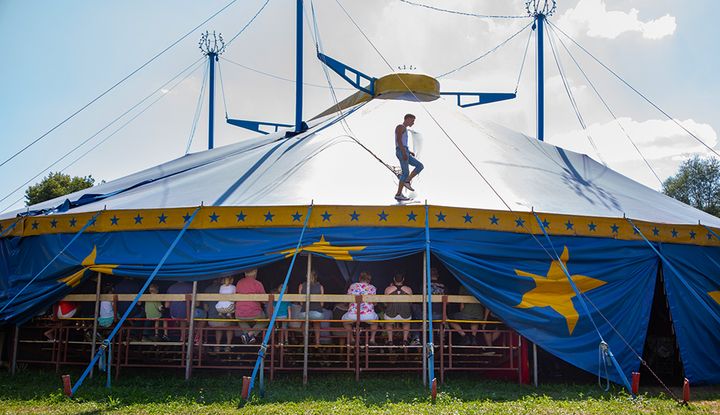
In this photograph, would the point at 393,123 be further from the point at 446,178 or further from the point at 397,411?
the point at 397,411

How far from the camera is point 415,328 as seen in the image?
754 centimetres

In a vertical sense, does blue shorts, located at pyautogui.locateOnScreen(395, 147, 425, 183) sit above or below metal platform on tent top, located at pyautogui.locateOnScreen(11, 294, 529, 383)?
above

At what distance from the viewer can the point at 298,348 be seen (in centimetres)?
730

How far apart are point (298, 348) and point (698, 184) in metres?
35.2

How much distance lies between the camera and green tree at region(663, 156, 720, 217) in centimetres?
3500

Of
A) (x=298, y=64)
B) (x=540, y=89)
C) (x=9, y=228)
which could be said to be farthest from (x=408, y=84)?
(x=9, y=228)

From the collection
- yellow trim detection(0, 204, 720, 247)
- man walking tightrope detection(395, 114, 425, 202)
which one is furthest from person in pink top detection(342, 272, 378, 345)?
man walking tightrope detection(395, 114, 425, 202)

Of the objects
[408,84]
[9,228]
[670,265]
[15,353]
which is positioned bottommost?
[15,353]

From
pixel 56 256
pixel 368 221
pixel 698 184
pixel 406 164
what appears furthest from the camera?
pixel 698 184

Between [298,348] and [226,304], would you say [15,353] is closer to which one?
[226,304]

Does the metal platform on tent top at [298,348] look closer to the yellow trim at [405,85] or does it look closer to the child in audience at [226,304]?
the child in audience at [226,304]

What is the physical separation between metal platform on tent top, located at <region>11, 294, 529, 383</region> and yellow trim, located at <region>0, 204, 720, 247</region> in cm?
86

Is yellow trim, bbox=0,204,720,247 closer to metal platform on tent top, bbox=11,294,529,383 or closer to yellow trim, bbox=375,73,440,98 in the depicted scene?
metal platform on tent top, bbox=11,294,529,383

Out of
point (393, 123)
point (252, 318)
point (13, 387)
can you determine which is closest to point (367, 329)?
point (252, 318)
